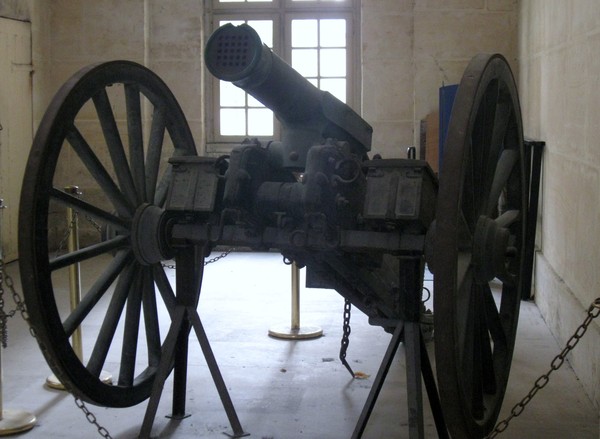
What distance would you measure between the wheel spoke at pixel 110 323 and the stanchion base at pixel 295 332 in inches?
73.2

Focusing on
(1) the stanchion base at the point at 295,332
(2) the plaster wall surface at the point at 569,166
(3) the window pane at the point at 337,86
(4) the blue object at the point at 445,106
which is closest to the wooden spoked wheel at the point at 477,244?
(2) the plaster wall surface at the point at 569,166

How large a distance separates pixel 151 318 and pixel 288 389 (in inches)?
34.1

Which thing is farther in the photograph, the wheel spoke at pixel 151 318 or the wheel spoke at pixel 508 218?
the wheel spoke at pixel 151 318

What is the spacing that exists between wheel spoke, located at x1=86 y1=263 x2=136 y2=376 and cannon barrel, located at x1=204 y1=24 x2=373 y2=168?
2.69 feet

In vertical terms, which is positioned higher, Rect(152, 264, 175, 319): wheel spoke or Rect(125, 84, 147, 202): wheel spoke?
Rect(125, 84, 147, 202): wheel spoke

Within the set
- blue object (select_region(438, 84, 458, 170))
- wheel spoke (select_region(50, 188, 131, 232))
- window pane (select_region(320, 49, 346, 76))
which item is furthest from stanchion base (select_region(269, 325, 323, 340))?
window pane (select_region(320, 49, 346, 76))

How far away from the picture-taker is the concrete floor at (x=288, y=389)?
4.14m

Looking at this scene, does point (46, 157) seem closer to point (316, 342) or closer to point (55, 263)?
point (55, 263)

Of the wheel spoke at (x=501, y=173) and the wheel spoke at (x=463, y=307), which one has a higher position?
the wheel spoke at (x=501, y=173)

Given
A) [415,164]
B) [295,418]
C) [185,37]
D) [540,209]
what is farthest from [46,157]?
[185,37]

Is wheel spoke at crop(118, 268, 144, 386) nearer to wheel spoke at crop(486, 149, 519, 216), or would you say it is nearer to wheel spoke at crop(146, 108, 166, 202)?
wheel spoke at crop(146, 108, 166, 202)

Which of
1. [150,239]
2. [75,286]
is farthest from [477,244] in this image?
[75,286]

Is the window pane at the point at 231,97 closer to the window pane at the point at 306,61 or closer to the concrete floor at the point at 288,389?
the window pane at the point at 306,61

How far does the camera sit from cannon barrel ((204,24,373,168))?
364 cm
